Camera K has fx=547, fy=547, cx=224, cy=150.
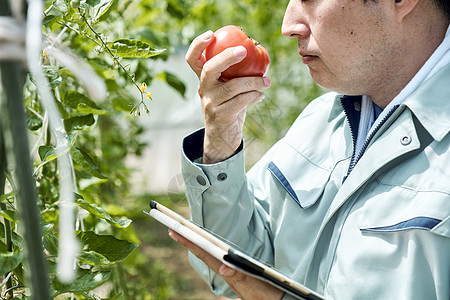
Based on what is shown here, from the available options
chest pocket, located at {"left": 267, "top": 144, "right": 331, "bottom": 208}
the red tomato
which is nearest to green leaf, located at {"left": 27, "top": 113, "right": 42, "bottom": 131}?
the red tomato

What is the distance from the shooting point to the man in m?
1.18

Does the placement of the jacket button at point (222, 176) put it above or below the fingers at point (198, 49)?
below

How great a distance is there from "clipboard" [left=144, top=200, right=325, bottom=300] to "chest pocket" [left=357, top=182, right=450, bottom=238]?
28 cm

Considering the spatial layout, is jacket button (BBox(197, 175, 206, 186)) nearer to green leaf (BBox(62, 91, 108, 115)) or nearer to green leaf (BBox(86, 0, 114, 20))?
green leaf (BBox(62, 91, 108, 115))

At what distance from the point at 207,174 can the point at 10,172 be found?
1.68ft

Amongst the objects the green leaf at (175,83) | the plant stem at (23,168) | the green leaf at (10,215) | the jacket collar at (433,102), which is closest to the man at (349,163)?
the jacket collar at (433,102)

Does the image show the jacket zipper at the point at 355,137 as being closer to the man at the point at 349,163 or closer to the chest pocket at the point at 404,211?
the man at the point at 349,163

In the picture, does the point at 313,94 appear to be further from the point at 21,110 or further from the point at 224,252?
the point at 21,110

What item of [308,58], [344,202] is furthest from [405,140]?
[308,58]

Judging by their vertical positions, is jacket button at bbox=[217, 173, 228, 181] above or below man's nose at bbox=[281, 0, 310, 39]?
below

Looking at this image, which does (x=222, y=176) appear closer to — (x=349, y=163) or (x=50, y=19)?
(x=349, y=163)

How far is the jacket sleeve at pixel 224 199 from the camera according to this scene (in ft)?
4.74

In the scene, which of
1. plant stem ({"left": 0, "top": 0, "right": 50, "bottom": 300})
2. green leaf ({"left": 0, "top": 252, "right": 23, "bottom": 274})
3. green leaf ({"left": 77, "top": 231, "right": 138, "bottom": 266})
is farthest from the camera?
green leaf ({"left": 77, "top": 231, "right": 138, "bottom": 266})

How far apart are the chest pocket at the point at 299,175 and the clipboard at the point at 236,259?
46cm
